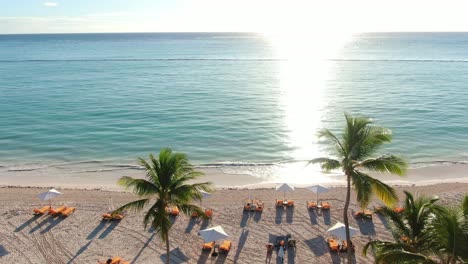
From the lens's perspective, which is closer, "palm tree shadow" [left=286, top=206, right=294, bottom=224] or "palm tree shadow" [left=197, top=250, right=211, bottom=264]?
"palm tree shadow" [left=197, top=250, right=211, bottom=264]

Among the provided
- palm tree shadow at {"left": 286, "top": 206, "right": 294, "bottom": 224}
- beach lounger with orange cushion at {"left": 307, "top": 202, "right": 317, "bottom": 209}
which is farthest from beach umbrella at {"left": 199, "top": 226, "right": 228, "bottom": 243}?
beach lounger with orange cushion at {"left": 307, "top": 202, "right": 317, "bottom": 209}

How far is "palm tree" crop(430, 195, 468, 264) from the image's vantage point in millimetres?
8094

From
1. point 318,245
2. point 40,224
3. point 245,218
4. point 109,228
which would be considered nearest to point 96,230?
point 109,228

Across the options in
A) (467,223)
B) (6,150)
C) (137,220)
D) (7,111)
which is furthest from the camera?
(7,111)

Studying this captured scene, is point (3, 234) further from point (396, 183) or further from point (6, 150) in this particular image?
point (396, 183)

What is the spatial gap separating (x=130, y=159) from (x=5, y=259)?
17.0 meters

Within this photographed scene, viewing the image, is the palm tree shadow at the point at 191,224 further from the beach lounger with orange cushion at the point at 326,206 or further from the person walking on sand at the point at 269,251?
the beach lounger with orange cushion at the point at 326,206

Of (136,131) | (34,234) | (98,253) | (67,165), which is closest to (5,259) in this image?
(34,234)

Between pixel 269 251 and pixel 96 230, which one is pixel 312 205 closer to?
pixel 269 251

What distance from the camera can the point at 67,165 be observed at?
33406 millimetres

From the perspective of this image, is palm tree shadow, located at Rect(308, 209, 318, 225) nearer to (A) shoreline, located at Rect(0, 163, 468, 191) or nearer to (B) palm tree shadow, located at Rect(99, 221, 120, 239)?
(A) shoreline, located at Rect(0, 163, 468, 191)

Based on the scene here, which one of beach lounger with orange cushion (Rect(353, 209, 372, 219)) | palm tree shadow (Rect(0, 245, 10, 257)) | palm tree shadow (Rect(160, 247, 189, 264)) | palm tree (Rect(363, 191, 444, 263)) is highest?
palm tree (Rect(363, 191, 444, 263))

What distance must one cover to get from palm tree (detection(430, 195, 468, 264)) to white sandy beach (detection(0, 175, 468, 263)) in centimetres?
965

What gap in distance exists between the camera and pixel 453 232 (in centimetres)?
809
